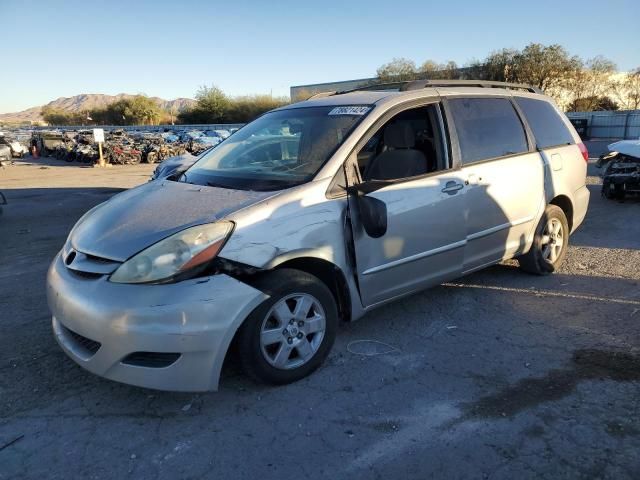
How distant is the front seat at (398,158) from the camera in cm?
353

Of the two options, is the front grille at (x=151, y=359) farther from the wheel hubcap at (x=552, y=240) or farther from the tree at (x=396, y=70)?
the tree at (x=396, y=70)

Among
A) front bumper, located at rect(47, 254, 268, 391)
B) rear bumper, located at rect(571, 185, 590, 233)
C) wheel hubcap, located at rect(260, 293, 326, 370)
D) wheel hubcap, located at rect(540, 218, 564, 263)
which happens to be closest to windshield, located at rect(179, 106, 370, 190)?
wheel hubcap, located at rect(260, 293, 326, 370)

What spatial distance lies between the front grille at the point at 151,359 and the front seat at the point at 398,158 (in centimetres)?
177

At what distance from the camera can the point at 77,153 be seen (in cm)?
2722

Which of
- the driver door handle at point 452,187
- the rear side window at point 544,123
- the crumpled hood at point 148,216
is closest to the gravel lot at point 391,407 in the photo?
the crumpled hood at point 148,216

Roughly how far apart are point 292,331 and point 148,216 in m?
1.14

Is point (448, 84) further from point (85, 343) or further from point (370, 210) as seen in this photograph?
point (85, 343)

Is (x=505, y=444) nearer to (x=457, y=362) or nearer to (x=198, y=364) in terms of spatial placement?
(x=457, y=362)

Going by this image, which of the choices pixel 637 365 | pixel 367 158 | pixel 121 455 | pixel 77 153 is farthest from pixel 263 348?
pixel 77 153

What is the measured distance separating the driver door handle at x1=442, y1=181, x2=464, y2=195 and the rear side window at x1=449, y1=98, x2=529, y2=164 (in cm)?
24

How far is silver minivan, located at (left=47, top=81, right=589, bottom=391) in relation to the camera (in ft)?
8.65

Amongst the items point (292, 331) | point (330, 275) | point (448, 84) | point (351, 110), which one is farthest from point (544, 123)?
point (292, 331)

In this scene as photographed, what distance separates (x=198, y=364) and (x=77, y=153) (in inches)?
1111

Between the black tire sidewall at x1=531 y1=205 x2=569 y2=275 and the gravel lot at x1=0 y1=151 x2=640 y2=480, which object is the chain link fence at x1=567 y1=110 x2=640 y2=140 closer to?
the black tire sidewall at x1=531 y1=205 x2=569 y2=275
